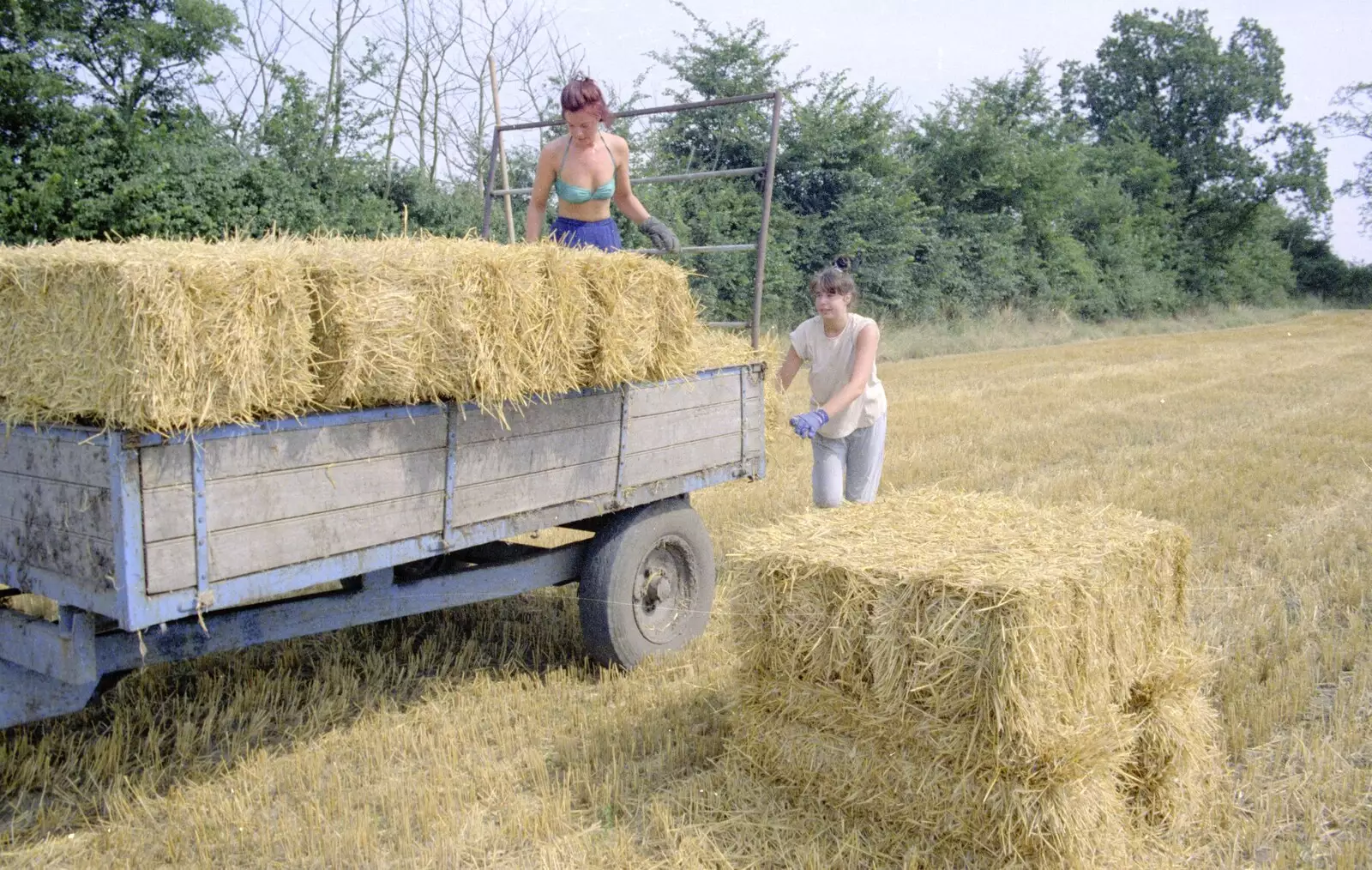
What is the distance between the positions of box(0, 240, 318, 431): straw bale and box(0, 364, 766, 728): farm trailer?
94mm

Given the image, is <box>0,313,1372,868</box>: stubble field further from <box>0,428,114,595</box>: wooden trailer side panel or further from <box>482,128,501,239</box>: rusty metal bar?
<box>482,128,501,239</box>: rusty metal bar

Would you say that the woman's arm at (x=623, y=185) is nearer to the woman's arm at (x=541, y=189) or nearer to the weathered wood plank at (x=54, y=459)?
the woman's arm at (x=541, y=189)

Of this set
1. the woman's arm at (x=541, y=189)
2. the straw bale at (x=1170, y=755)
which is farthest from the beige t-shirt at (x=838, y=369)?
the straw bale at (x=1170, y=755)

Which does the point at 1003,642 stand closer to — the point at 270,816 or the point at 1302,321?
the point at 270,816

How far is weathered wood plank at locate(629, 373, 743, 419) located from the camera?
467 centimetres

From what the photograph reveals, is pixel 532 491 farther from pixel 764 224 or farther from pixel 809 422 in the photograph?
pixel 764 224

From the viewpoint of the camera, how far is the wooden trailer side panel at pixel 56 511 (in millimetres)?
2918

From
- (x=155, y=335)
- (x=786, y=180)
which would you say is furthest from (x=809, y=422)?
(x=786, y=180)

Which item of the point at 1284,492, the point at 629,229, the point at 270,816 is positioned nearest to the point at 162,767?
the point at 270,816

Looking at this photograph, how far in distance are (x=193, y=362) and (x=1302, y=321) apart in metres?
41.0

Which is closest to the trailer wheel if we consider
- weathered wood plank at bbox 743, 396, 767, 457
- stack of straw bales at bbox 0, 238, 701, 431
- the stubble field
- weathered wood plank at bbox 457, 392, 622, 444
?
the stubble field

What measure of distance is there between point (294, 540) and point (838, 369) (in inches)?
115

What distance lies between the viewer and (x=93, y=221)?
11.7m

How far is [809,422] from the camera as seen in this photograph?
15.7 ft
